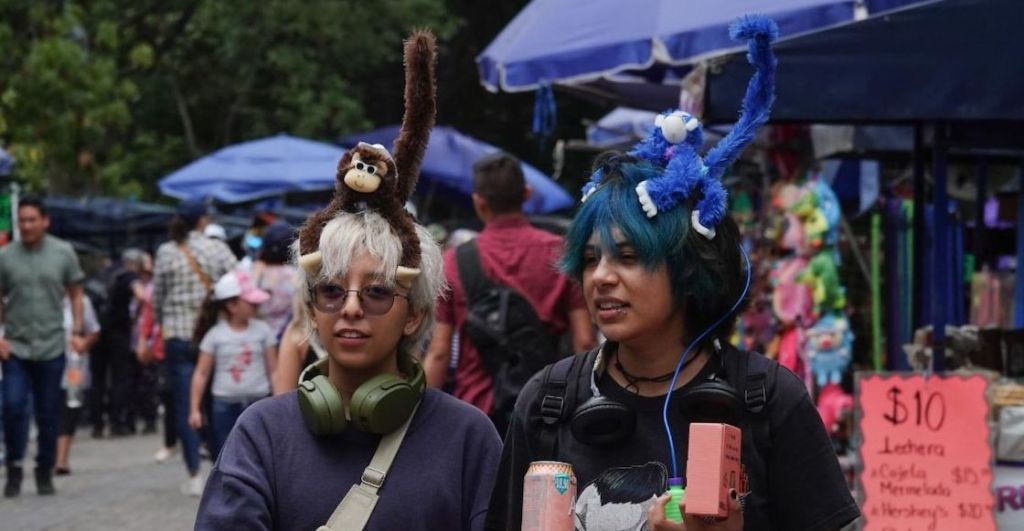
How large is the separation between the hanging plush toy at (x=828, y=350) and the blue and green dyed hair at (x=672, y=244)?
18.6 feet

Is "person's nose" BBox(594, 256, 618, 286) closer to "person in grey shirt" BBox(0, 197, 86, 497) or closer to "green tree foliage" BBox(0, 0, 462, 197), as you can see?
"person in grey shirt" BBox(0, 197, 86, 497)

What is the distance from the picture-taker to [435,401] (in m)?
3.97

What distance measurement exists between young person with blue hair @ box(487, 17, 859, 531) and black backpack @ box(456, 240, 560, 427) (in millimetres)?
3602

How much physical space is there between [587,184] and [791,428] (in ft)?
2.07

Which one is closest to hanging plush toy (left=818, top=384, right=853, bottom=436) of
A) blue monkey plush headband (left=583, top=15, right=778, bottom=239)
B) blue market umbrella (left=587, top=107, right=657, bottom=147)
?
blue market umbrella (left=587, top=107, right=657, bottom=147)

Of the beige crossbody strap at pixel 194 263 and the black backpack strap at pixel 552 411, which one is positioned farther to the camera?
the beige crossbody strap at pixel 194 263

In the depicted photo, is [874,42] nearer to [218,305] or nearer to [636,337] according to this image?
[636,337]

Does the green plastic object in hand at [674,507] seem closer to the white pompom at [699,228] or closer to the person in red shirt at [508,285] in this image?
the white pompom at [699,228]

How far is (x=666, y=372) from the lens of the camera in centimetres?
346

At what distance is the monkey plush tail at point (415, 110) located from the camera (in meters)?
4.07

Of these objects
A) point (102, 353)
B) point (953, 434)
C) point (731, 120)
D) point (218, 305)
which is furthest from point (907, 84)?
point (102, 353)

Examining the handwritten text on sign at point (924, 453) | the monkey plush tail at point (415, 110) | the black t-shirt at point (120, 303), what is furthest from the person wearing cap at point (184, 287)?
the monkey plush tail at point (415, 110)

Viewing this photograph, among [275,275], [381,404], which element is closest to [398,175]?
[381,404]

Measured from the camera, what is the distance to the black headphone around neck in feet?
10.9
